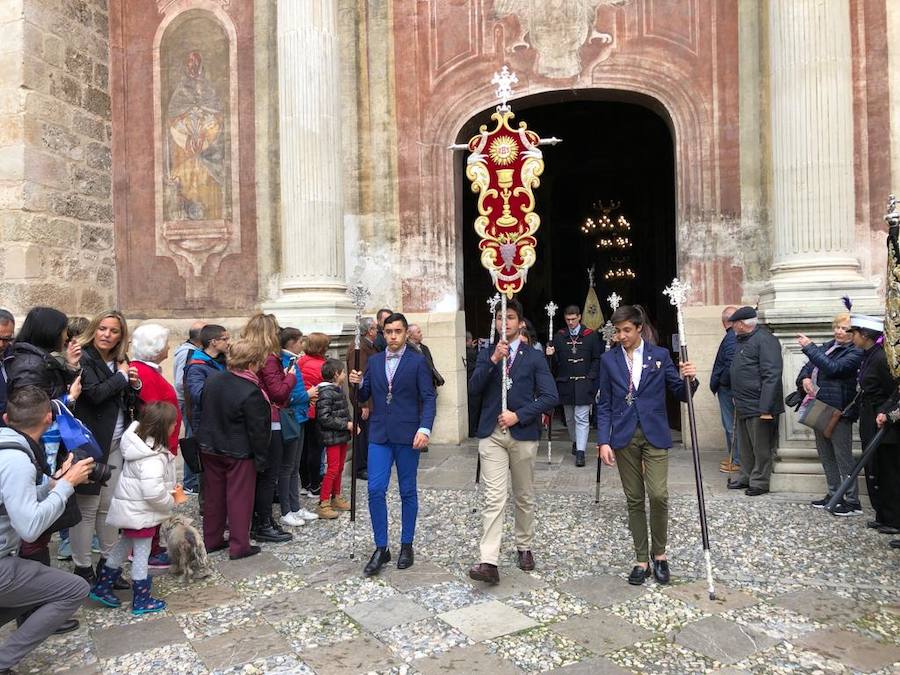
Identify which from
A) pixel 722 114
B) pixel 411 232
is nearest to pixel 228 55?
pixel 411 232

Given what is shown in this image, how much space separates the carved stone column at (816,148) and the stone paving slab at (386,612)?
5050 mm

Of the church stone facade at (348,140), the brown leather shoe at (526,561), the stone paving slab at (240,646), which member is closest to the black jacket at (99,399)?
the stone paving slab at (240,646)

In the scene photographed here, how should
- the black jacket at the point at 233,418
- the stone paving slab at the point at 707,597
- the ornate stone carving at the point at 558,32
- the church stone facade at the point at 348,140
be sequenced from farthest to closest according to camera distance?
the ornate stone carving at the point at 558,32 < the church stone facade at the point at 348,140 < the black jacket at the point at 233,418 < the stone paving slab at the point at 707,597

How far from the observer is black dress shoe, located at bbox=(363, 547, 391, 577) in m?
5.02

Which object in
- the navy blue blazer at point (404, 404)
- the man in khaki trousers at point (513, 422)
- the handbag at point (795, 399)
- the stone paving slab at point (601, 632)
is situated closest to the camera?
the stone paving slab at point (601, 632)

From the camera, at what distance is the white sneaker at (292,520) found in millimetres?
6316

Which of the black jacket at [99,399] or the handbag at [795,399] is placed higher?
the black jacket at [99,399]

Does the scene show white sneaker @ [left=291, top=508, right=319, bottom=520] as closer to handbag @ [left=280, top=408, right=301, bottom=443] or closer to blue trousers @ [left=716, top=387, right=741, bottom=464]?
handbag @ [left=280, top=408, right=301, bottom=443]

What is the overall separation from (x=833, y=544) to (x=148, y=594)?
4.77 m

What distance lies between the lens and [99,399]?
4.85 m

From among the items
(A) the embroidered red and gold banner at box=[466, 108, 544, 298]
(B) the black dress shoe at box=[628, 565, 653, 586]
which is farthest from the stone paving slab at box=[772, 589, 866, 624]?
(A) the embroidered red and gold banner at box=[466, 108, 544, 298]

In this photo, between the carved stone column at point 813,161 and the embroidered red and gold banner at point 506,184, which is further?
the carved stone column at point 813,161

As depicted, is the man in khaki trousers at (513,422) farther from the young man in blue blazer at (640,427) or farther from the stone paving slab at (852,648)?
the stone paving slab at (852,648)

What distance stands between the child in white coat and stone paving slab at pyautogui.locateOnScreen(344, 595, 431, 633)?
1.24 m
